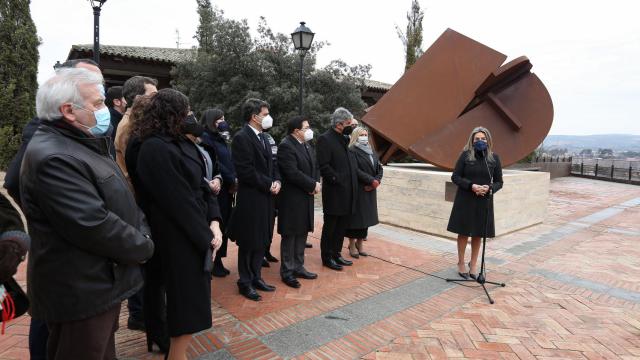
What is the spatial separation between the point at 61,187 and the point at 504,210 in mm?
6700

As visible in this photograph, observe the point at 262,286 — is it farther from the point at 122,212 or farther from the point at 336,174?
the point at 122,212

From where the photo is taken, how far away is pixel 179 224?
7.09ft

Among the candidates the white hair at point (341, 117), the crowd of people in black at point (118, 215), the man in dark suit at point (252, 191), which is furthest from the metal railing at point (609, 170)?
the crowd of people in black at point (118, 215)

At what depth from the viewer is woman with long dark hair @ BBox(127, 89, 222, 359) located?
2.12 m

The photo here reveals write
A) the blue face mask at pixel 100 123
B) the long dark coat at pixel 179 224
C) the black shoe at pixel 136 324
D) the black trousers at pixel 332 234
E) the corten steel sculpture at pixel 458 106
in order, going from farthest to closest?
the corten steel sculpture at pixel 458 106 < the black trousers at pixel 332 234 < the black shoe at pixel 136 324 < the long dark coat at pixel 179 224 < the blue face mask at pixel 100 123

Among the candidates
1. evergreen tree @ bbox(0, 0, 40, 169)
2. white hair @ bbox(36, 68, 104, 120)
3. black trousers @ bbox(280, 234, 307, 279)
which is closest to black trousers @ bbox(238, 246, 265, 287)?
black trousers @ bbox(280, 234, 307, 279)

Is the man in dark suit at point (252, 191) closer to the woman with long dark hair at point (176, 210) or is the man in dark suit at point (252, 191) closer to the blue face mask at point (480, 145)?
the woman with long dark hair at point (176, 210)

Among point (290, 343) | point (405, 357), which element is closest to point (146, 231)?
point (290, 343)

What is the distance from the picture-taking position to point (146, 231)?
1957 mm

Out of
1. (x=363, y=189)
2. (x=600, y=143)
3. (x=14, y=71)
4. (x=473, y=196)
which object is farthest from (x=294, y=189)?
(x=600, y=143)

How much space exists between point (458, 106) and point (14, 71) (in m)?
13.2

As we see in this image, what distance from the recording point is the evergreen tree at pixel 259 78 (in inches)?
439

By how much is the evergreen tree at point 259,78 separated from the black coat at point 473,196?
285 inches

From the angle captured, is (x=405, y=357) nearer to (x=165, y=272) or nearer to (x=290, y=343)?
(x=290, y=343)
